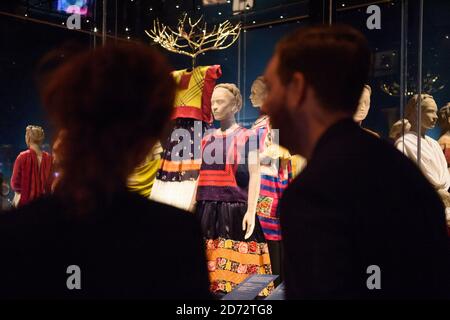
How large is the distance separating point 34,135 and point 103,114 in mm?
2922

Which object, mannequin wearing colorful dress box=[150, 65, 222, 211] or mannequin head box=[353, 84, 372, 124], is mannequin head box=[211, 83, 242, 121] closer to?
mannequin wearing colorful dress box=[150, 65, 222, 211]

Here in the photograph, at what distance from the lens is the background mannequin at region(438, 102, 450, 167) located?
13.1ft

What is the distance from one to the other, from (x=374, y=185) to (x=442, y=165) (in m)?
3.00

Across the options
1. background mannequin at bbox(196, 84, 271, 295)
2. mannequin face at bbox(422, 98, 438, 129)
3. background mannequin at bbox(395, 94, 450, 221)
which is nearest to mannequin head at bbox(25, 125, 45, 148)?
background mannequin at bbox(196, 84, 271, 295)

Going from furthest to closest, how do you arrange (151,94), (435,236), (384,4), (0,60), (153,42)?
(153,42), (0,60), (384,4), (435,236), (151,94)

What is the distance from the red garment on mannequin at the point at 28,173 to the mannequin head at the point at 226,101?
3.78 ft

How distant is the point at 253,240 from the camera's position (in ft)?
12.0

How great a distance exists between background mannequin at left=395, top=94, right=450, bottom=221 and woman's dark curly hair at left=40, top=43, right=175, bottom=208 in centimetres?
291

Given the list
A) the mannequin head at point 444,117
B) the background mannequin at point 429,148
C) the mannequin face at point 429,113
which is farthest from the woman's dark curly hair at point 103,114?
the mannequin head at point 444,117

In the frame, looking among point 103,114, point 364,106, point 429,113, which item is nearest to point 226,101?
point 364,106

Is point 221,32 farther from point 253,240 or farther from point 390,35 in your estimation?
point 253,240

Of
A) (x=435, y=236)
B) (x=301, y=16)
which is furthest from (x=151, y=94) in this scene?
(x=301, y=16)

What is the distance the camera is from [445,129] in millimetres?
4102

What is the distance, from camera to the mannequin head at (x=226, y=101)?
3.72 meters
